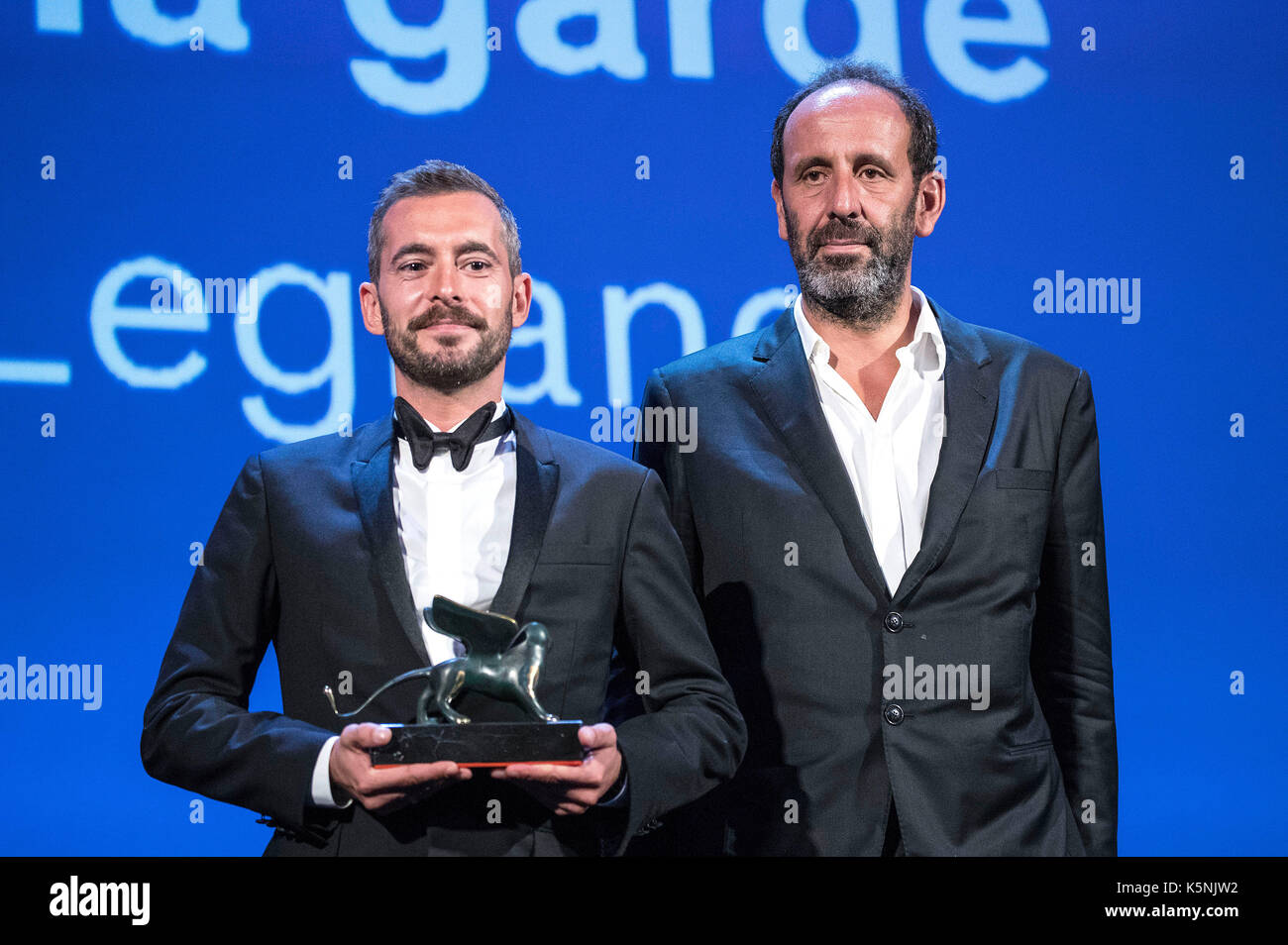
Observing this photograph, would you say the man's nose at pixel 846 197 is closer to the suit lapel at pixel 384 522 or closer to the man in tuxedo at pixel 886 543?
the man in tuxedo at pixel 886 543

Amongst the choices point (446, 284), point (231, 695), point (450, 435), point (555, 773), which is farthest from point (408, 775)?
point (446, 284)

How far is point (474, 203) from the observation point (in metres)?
2.53

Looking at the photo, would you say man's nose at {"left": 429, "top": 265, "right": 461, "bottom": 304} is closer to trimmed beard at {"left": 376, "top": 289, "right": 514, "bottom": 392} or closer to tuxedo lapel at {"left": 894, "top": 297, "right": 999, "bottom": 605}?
trimmed beard at {"left": 376, "top": 289, "right": 514, "bottom": 392}

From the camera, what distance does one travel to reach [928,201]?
3.04m

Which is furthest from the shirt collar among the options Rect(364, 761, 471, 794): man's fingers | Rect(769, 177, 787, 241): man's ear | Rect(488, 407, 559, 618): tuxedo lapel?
Rect(364, 761, 471, 794): man's fingers

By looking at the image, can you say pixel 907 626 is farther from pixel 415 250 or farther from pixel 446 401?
pixel 415 250

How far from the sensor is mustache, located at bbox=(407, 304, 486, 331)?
2.45 meters

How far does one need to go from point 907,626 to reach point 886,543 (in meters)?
0.18

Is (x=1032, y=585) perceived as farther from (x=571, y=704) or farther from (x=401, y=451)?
(x=401, y=451)

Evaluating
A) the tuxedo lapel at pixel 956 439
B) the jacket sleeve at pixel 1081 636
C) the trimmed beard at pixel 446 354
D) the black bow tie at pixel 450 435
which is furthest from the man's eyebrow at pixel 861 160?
the black bow tie at pixel 450 435

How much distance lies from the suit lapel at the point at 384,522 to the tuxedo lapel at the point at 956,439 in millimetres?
989

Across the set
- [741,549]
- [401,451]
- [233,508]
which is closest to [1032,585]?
[741,549]

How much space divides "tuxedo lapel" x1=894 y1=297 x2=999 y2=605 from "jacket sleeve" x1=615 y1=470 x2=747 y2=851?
1.65ft

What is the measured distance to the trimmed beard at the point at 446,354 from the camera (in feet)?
8.05
